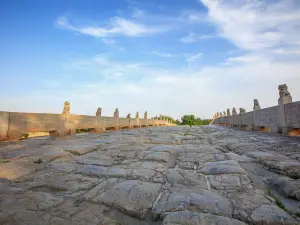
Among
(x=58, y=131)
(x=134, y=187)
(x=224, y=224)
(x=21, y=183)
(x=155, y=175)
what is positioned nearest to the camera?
(x=224, y=224)

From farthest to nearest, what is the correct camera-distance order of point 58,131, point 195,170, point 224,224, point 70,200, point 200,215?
1. point 58,131
2. point 195,170
3. point 70,200
4. point 200,215
5. point 224,224

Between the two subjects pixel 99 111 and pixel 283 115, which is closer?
pixel 283 115

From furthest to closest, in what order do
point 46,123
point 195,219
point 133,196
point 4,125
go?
point 46,123 → point 4,125 → point 133,196 → point 195,219

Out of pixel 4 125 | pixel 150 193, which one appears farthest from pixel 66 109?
pixel 150 193

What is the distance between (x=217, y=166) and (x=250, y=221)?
1.21 m

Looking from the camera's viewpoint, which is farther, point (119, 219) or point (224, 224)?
point (119, 219)

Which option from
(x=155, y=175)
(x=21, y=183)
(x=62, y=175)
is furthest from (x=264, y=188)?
(x=21, y=183)

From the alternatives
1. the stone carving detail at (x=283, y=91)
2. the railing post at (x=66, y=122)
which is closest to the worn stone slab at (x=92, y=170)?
the railing post at (x=66, y=122)

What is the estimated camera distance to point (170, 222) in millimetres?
1155

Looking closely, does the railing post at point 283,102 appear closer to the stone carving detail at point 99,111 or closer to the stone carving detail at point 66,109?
the stone carving detail at point 66,109

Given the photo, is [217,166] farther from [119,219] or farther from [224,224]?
[119,219]

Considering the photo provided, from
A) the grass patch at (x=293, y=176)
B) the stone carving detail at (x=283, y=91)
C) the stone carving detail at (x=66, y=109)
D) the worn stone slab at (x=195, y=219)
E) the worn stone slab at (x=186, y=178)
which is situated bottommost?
the worn stone slab at (x=195, y=219)

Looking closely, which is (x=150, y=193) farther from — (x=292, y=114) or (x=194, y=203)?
(x=292, y=114)

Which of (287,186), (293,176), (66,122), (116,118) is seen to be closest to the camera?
(287,186)
